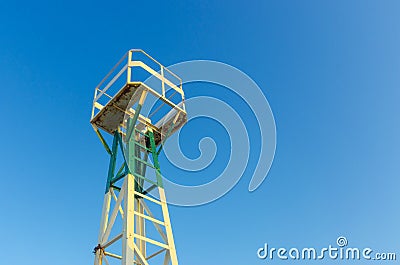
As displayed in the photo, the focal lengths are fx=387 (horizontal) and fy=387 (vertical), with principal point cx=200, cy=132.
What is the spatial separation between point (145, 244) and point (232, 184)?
3422 millimetres

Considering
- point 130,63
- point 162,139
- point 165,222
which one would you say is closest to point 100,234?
point 165,222

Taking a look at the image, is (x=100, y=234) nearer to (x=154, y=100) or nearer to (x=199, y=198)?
(x=199, y=198)

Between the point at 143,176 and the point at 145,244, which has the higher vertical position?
the point at 143,176

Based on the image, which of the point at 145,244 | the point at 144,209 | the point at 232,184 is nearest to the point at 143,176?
the point at 144,209

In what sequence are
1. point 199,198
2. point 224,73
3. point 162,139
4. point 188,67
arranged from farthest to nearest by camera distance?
point 162,139
point 188,67
point 224,73
point 199,198

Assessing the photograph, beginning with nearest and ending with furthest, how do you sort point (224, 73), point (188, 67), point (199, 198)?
point (199, 198), point (224, 73), point (188, 67)

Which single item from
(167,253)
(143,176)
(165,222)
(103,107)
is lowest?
(167,253)

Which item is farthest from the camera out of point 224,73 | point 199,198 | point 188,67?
point 188,67

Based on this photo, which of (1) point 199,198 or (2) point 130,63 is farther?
(2) point 130,63

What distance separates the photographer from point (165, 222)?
11.8 metres

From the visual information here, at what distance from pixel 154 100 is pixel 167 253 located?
186 inches

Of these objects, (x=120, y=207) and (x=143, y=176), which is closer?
(x=120, y=207)

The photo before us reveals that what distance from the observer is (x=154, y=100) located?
12.4m

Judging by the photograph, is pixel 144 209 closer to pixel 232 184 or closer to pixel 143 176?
pixel 143 176
